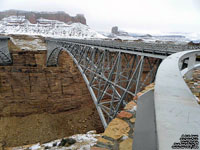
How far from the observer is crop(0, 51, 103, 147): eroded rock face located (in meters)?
18.5

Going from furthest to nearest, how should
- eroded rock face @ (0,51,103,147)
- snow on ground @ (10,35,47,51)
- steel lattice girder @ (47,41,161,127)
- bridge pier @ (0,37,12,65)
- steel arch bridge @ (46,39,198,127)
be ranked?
snow on ground @ (10,35,47,51) → bridge pier @ (0,37,12,65) → eroded rock face @ (0,51,103,147) → steel lattice girder @ (47,41,161,127) → steel arch bridge @ (46,39,198,127)

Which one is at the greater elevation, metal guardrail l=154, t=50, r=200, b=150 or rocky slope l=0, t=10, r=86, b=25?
rocky slope l=0, t=10, r=86, b=25

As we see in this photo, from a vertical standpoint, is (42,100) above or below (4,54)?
below

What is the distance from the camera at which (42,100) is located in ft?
72.3

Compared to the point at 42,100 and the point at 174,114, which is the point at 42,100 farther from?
the point at 174,114

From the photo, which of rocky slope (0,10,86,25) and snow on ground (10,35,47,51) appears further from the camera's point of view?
rocky slope (0,10,86,25)

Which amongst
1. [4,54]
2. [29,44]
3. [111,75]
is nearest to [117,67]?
[111,75]

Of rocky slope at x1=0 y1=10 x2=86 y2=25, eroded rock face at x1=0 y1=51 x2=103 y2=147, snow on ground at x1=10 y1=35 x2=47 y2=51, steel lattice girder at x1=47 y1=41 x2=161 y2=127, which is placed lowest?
eroded rock face at x1=0 y1=51 x2=103 y2=147

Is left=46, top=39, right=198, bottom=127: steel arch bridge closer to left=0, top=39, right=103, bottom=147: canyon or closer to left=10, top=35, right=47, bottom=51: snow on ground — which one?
left=0, top=39, right=103, bottom=147: canyon

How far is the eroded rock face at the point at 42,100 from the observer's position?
18.5 meters

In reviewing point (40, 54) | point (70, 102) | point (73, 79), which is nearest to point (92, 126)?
point (70, 102)

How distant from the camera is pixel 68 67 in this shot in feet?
77.6

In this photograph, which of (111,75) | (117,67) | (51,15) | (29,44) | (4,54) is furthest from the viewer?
(51,15)

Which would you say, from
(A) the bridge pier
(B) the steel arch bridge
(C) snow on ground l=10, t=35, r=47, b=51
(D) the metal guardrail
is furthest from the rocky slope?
(D) the metal guardrail
